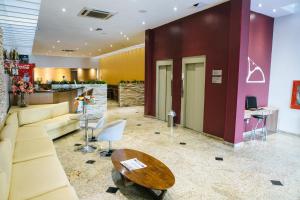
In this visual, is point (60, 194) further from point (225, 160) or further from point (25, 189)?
point (225, 160)

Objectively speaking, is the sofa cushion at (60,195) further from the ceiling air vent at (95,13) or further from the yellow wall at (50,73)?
the yellow wall at (50,73)

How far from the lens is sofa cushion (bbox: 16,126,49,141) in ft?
12.0

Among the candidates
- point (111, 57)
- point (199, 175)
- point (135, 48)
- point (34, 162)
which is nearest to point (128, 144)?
point (199, 175)

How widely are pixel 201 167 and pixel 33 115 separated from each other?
415cm

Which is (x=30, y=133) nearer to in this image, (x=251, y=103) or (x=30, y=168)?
(x=30, y=168)

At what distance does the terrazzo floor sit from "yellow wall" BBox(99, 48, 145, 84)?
22.6 feet

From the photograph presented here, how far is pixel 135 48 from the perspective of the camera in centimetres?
1211

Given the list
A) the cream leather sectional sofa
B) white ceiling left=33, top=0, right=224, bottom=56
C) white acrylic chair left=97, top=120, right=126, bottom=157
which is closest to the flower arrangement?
the cream leather sectional sofa

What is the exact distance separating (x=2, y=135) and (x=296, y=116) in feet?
22.8

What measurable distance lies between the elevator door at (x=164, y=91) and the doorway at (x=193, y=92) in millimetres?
836

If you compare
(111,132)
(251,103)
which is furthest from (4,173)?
(251,103)

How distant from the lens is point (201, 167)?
3570mm

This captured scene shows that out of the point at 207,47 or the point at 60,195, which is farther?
the point at 207,47

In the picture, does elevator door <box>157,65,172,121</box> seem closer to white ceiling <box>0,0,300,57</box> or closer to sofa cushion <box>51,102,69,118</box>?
white ceiling <box>0,0,300,57</box>
